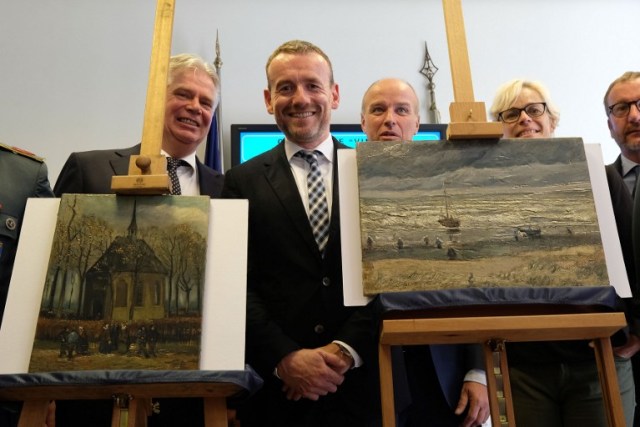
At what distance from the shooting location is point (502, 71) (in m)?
4.36

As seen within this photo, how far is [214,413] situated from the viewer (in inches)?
50.9

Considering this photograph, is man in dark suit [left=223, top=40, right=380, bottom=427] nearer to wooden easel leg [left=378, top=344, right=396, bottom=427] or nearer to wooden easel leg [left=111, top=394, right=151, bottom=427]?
wooden easel leg [left=378, top=344, right=396, bottom=427]

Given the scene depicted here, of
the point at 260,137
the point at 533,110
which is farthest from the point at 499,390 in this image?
the point at 260,137

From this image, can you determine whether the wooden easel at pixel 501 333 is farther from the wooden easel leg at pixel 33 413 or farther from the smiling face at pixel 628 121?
the smiling face at pixel 628 121

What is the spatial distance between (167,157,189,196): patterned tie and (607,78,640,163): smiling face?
4.89 feet

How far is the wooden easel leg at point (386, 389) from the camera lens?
125cm

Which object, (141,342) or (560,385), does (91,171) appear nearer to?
(141,342)

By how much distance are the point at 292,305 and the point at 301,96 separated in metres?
0.61

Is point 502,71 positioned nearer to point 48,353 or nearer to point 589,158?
point 589,158

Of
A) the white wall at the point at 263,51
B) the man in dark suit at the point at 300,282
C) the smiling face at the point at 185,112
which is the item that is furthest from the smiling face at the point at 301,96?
the white wall at the point at 263,51

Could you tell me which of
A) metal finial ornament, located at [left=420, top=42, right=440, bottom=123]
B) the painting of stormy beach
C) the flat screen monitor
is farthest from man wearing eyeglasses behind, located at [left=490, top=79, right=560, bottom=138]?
metal finial ornament, located at [left=420, top=42, right=440, bottom=123]

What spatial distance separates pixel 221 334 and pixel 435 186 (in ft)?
1.91

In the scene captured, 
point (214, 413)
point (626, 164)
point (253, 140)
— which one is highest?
point (253, 140)

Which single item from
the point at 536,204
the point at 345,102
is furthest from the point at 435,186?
the point at 345,102
